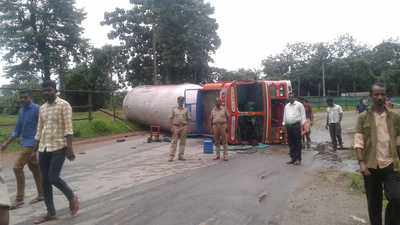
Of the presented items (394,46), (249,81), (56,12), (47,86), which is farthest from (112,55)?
(394,46)

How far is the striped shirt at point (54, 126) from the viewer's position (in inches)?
284

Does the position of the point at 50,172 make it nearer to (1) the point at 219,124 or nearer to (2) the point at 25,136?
(2) the point at 25,136

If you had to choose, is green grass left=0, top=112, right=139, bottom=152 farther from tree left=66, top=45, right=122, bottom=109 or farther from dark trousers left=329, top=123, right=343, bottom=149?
dark trousers left=329, top=123, right=343, bottom=149

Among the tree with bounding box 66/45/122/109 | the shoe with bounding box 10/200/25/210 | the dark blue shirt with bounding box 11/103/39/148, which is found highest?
the tree with bounding box 66/45/122/109

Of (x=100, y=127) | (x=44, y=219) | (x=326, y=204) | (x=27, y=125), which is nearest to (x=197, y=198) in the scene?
(x=326, y=204)

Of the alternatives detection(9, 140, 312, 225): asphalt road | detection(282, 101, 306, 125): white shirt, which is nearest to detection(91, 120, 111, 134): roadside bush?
detection(9, 140, 312, 225): asphalt road

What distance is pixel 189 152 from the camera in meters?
16.6

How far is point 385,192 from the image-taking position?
5.52 meters

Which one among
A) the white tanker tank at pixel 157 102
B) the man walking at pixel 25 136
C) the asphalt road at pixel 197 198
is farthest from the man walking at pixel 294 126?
the white tanker tank at pixel 157 102

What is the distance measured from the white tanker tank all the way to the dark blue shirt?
12495 mm

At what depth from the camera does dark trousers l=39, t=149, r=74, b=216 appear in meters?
7.10

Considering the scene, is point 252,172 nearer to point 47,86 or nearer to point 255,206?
point 255,206

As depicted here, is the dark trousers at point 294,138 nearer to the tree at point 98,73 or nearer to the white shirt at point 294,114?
the white shirt at point 294,114

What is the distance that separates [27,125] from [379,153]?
5.49m
